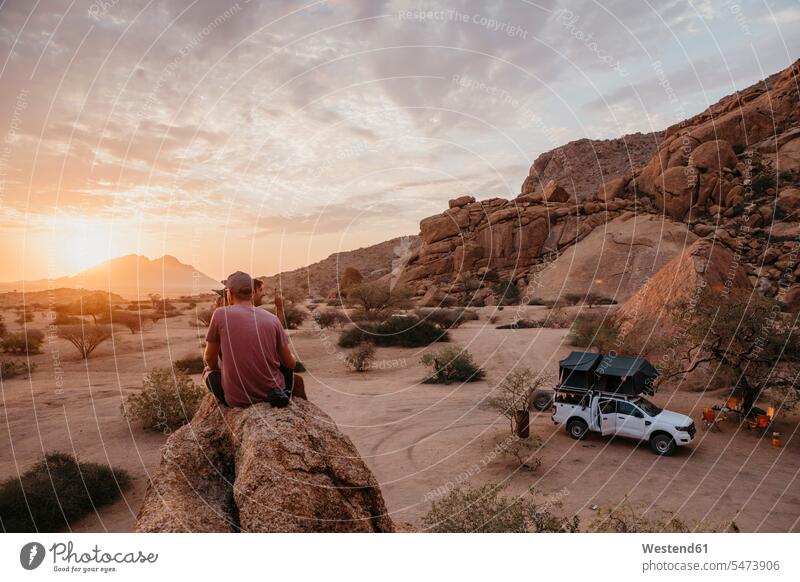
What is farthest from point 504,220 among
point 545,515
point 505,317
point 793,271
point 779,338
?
point 545,515

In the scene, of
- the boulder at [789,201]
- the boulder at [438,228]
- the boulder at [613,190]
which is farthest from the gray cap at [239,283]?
the boulder at [613,190]

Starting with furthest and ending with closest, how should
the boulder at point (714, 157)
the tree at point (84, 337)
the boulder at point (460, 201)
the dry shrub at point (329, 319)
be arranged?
the boulder at point (460, 201)
the boulder at point (714, 157)
the dry shrub at point (329, 319)
the tree at point (84, 337)

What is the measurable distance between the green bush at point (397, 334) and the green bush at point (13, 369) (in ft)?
45.4

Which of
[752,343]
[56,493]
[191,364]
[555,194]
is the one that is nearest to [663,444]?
[752,343]

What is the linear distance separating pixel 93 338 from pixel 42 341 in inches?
118

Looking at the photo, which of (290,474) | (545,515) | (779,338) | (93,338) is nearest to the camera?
(290,474)

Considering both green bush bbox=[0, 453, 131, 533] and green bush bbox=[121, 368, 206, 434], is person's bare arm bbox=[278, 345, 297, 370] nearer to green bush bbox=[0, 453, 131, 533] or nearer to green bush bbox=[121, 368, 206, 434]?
green bush bbox=[0, 453, 131, 533]

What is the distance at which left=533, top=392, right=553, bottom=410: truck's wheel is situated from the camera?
46.7 feet

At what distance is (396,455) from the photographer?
11.0 meters

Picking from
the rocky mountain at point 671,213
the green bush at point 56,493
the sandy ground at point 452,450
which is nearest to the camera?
the green bush at point 56,493
